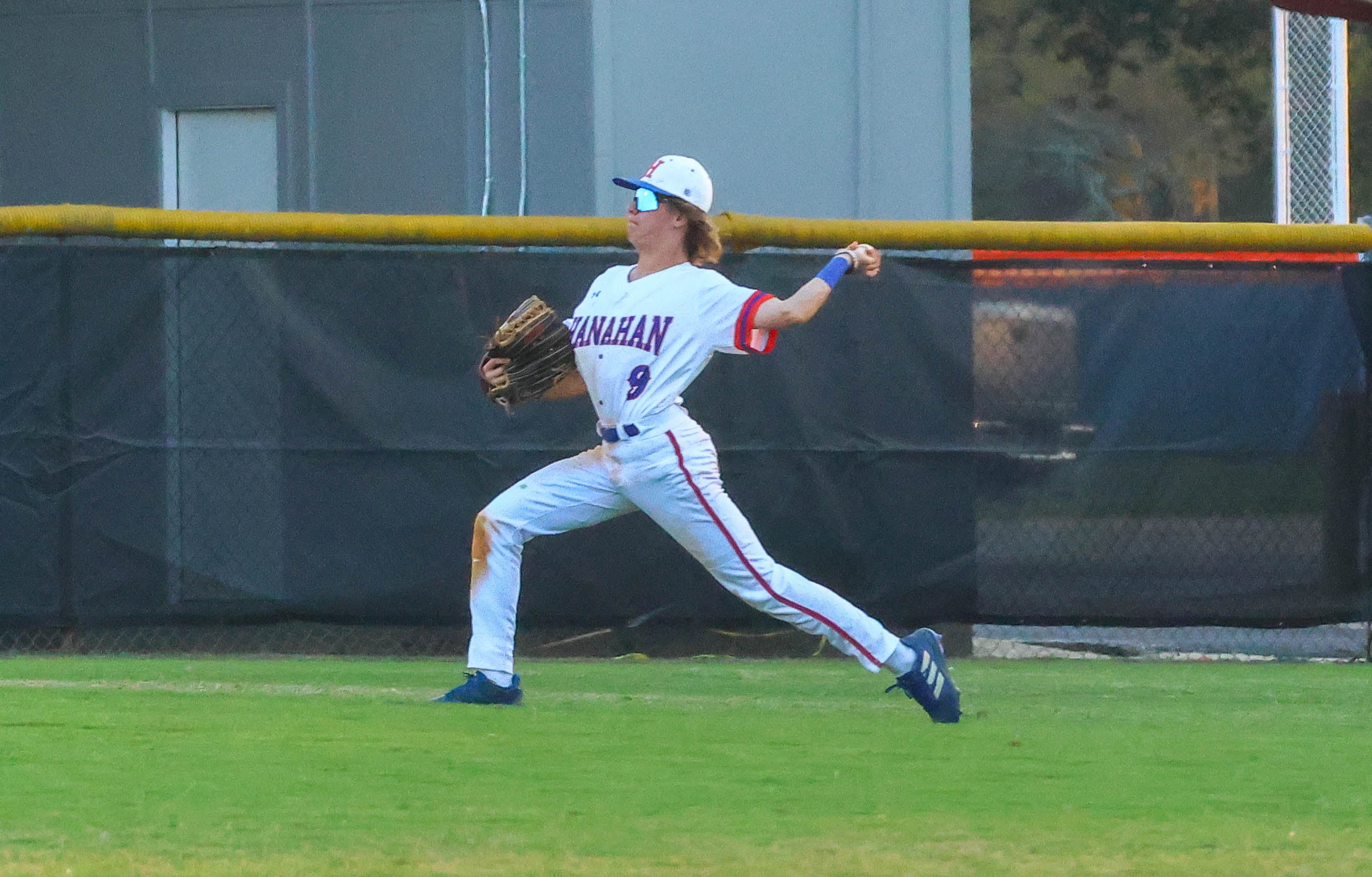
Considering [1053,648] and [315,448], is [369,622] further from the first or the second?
[1053,648]

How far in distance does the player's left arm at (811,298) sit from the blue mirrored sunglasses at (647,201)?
48 cm

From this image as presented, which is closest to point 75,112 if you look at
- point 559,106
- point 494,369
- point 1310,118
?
point 559,106

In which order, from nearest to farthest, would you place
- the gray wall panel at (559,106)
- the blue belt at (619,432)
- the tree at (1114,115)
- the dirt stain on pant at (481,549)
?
the blue belt at (619,432) → the dirt stain on pant at (481,549) → the gray wall panel at (559,106) → the tree at (1114,115)

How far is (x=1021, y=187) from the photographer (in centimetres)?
3053

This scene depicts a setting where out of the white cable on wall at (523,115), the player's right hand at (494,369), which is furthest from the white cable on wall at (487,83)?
the player's right hand at (494,369)

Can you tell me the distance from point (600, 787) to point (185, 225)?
4361 millimetres

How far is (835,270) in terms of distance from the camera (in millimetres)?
5883

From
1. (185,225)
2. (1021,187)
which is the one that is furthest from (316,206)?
(1021,187)

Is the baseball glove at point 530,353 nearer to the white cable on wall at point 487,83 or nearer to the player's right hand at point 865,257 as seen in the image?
the player's right hand at point 865,257

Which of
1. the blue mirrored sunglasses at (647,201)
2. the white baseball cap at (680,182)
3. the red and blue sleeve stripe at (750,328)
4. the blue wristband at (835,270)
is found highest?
the white baseball cap at (680,182)

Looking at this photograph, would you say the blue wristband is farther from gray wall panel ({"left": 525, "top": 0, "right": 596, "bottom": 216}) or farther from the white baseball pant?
gray wall panel ({"left": 525, "top": 0, "right": 596, "bottom": 216})

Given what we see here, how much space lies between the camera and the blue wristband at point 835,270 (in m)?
5.83

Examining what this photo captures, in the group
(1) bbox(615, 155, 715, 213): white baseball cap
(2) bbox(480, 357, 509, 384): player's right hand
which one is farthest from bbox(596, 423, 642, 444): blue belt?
(1) bbox(615, 155, 715, 213): white baseball cap

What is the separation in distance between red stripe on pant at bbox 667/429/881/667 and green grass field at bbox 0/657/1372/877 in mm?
252
